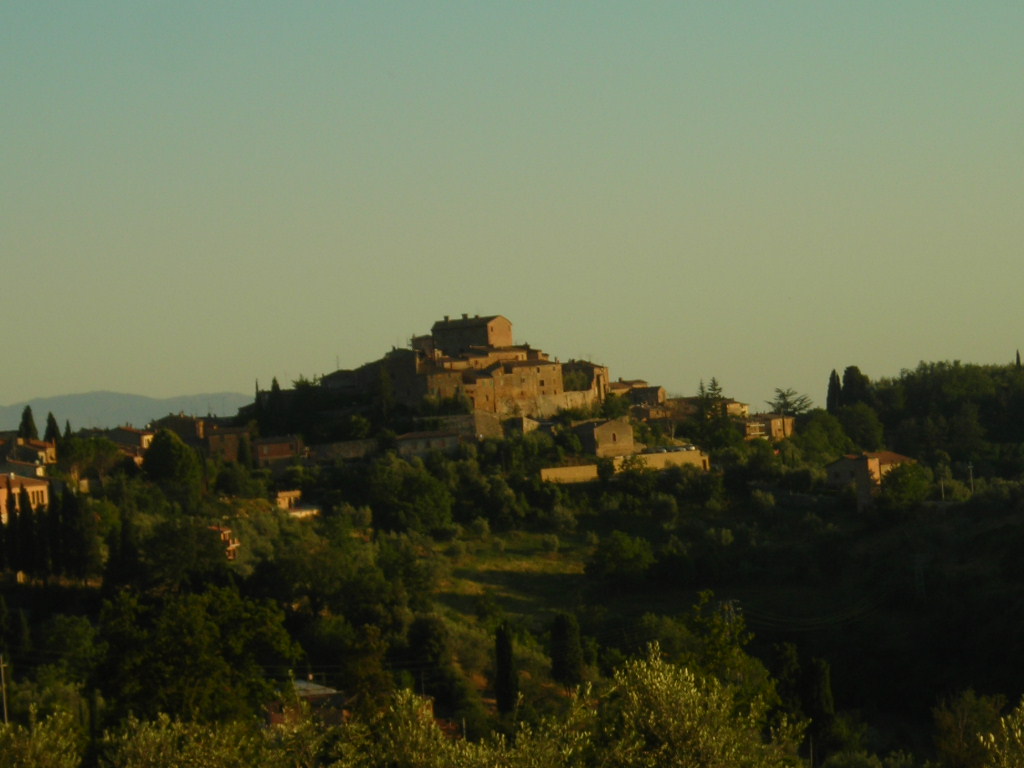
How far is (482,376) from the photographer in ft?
201

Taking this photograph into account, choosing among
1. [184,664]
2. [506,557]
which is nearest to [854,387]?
[506,557]

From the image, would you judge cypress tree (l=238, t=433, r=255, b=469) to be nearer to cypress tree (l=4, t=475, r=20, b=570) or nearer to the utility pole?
cypress tree (l=4, t=475, r=20, b=570)

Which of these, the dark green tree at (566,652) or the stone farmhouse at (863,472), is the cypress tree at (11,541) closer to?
the dark green tree at (566,652)

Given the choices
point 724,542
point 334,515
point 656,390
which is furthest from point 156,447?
point 656,390

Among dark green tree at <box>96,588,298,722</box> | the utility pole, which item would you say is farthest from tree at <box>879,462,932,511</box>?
the utility pole

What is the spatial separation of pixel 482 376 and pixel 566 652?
71.0 ft

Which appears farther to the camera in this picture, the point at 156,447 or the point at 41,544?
the point at 156,447

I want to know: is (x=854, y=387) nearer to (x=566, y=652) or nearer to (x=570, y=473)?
(x=570, y=473)

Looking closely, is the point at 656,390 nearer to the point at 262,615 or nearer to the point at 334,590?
the point at 334,590

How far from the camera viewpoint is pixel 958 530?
50.0 m

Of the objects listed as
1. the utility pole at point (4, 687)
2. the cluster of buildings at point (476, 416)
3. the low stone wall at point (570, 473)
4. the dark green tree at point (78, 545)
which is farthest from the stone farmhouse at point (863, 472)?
the utility pole at point (4, 687)

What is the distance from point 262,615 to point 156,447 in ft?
65.7

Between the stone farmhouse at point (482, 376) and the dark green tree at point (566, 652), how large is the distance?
63.7 ft

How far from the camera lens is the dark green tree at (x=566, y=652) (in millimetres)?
40125
